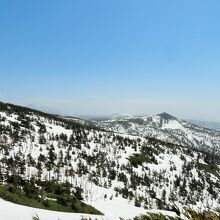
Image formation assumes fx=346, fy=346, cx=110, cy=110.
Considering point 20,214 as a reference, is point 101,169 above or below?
below

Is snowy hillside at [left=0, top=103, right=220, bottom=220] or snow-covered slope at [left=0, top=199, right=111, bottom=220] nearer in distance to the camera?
snow-covered slope at [left=0, top=199, right=111, bottom=220]

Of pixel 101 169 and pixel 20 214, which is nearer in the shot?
pixel 20 214

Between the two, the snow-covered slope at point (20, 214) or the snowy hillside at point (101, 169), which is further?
the snowy hillside at point (101, 169)

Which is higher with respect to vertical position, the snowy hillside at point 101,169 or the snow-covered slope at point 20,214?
the snow-covered slope at point 20,214

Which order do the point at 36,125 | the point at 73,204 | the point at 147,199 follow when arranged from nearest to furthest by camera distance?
the point at 73,204 → the point at 147,199 → the point at 36,125

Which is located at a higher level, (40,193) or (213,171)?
(40,193)

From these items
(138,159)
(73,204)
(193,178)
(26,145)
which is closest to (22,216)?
(73,204)

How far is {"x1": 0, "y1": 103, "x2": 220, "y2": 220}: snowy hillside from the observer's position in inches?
2288

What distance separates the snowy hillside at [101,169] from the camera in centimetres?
5812

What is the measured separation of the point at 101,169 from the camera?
3484 inches

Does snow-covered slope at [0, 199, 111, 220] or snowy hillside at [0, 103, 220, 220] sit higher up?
snow-covered slope at [0, 199, 111, 220]

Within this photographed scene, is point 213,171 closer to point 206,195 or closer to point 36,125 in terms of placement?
point 206,195

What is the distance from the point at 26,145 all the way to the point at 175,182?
5131cm

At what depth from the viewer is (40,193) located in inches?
1596
